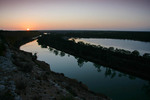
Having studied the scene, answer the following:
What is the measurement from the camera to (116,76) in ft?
81.3

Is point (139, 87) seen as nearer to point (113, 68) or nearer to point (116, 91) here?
point (116, 91)

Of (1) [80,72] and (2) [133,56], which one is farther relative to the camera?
(2) [133,56]

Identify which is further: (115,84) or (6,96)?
(115,84)

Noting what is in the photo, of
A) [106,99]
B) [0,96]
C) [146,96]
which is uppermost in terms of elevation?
[0,96]

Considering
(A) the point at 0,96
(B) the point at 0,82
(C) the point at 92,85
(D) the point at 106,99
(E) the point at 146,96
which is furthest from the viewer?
(C) the point at 92,85

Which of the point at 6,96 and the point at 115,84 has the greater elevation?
the point at 6,96

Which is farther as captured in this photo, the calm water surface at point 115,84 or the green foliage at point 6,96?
the calm water surface at point 115,84

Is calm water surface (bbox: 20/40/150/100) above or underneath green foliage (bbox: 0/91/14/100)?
underneath

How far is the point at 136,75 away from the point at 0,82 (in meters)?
25.2

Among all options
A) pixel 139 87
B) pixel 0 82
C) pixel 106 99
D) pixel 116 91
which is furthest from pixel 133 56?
pixel 0 82

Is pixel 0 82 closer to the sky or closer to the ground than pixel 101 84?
closer to the sky

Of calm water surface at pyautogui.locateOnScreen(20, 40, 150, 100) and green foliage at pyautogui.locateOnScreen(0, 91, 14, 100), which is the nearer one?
green foliage at pyautogui.locateOnScreen(0, 91, 14, 100)

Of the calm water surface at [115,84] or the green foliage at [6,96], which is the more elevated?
the green foliage at [6,96]

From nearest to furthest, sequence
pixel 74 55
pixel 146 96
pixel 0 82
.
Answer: pixel 0 82 < pixel 146 96 < pixel 74 55
